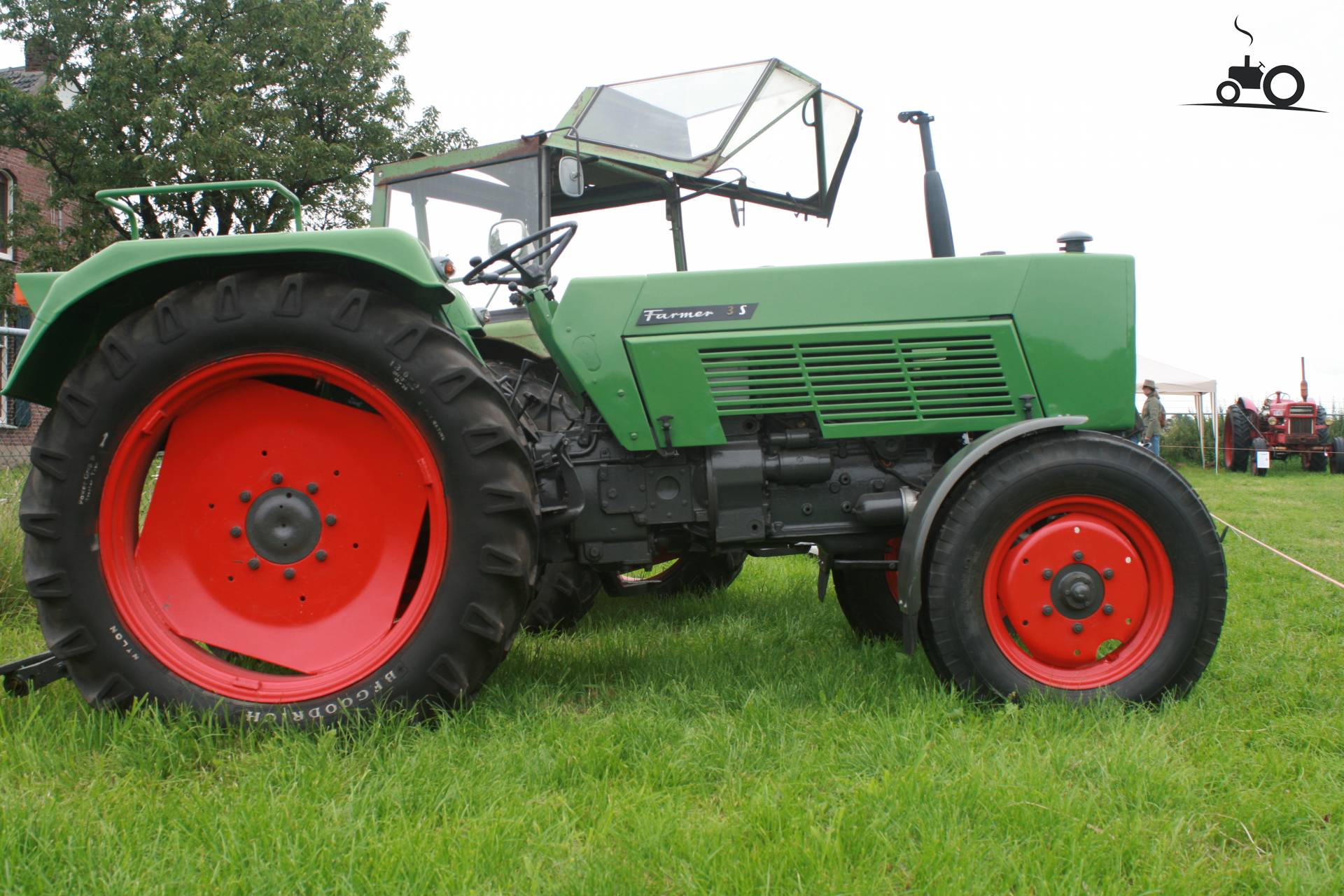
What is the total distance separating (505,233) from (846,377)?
155cm

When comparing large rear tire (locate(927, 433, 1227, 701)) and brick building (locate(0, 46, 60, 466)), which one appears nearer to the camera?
large rear tire (locate(927, 433, 1227, 701))

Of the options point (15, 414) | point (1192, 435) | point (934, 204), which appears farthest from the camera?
point (1192, 435)

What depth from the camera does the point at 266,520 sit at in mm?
2551

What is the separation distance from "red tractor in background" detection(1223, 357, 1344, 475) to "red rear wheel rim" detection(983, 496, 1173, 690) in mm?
16696

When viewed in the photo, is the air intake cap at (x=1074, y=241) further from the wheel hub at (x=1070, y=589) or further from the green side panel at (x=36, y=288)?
the green side panel at (x=36, y=288)

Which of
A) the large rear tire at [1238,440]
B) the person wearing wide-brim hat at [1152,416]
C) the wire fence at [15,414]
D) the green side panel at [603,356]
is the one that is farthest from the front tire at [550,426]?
the large rear tire at [1238,440]

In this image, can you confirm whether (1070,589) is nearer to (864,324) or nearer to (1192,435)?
(864,324)

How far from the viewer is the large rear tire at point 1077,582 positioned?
8.32 feet

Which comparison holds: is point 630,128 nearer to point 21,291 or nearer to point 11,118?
point 21,291

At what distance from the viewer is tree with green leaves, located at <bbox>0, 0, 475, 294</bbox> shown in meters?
15.8

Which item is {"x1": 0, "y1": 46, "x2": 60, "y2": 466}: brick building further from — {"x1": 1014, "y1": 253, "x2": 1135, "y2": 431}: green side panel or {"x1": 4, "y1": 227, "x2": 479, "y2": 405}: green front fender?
{"x1": 1014, "y1": 253, "x2": 1135, "y2": 431}: green side panel

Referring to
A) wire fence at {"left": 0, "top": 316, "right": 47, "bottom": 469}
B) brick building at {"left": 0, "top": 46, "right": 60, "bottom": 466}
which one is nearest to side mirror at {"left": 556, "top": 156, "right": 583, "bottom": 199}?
wire fence at {"left": 0, "top": 316, "right": 47, "bottom": 469}

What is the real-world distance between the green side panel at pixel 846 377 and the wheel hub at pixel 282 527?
1.00m

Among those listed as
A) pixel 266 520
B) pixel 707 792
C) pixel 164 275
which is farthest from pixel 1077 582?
pixel 164 275
